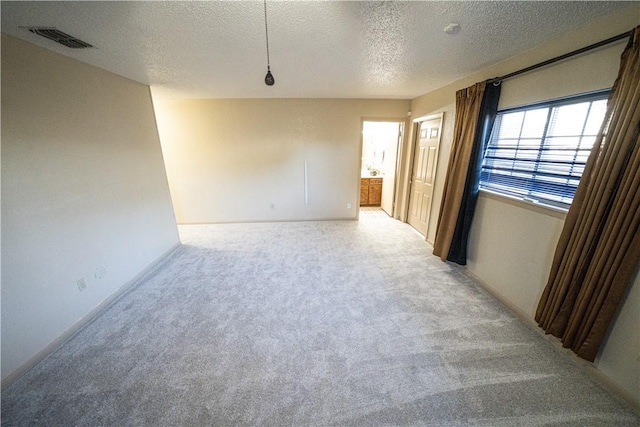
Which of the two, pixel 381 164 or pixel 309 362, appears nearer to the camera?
pixel 309 362

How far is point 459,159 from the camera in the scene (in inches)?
104

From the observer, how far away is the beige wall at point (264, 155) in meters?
4.11

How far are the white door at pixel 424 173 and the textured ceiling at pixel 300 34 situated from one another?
3.38 feet

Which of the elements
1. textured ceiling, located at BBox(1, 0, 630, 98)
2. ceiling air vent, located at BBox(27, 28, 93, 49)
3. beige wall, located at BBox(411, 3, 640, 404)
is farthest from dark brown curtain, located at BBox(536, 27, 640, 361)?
ceiling air vent, located at BBox(27, 28, 93, 49)

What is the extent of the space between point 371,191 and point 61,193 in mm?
5298

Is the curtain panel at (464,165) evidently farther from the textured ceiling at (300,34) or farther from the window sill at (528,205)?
the textured ceiling at (300,34)

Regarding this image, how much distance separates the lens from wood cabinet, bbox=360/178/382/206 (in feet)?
18.5

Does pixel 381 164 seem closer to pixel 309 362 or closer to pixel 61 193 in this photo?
pixel 309 362

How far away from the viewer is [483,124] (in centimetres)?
234

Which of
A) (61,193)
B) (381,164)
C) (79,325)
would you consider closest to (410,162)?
(381,164)

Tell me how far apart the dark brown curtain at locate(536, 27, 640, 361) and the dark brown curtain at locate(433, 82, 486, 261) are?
106cm

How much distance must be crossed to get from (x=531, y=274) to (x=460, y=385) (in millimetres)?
1244

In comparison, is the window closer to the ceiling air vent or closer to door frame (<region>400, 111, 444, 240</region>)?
door frame (<region>400, 111, 444, 240</region>)

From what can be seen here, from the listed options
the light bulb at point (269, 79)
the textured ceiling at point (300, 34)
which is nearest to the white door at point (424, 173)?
the textured ceiling at point (300, 34)
